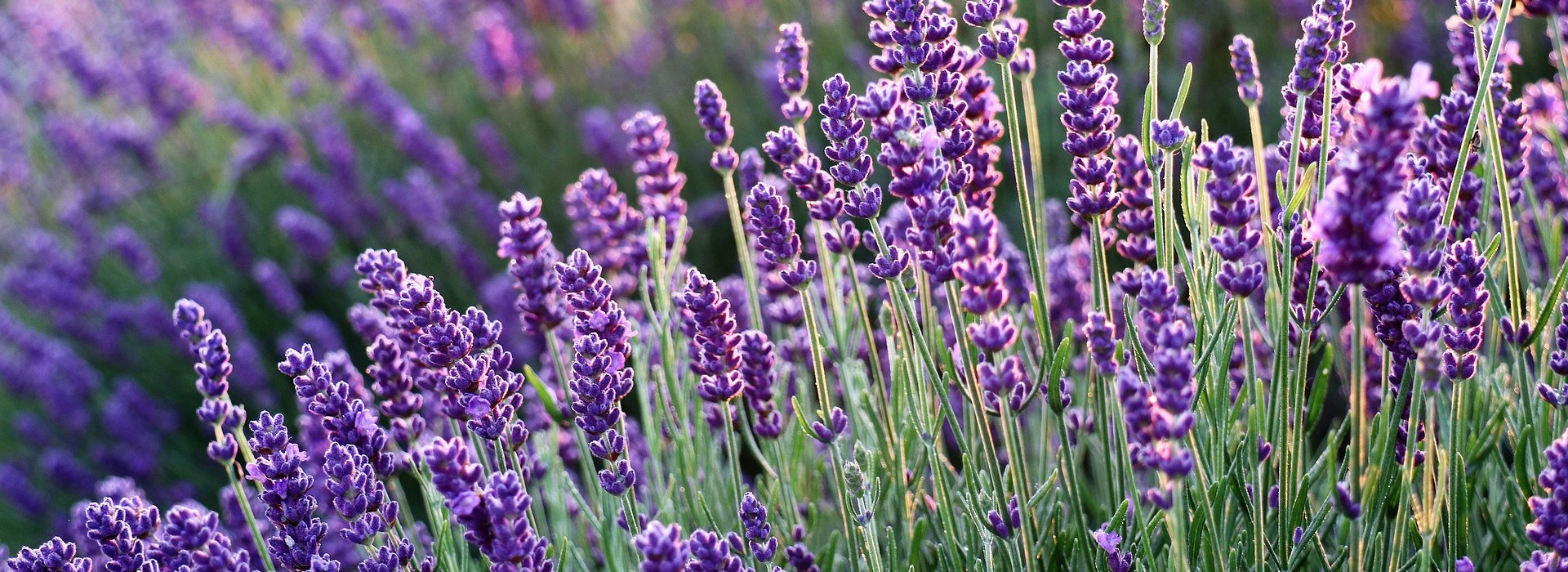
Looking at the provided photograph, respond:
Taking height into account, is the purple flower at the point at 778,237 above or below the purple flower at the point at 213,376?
below

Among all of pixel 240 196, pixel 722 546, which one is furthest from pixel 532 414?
pixel 240 196

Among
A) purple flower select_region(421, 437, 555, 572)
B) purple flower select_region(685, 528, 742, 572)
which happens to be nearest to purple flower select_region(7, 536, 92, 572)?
purple flower select_region(421, 437, 555, 572)

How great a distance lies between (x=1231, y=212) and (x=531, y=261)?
0.90 meters

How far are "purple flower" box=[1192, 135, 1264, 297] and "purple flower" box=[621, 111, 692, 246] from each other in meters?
0.90

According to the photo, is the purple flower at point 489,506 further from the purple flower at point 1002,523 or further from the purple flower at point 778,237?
the purple flower at point 1002,523

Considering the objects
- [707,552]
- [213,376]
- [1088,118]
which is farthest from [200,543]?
[1088,118]

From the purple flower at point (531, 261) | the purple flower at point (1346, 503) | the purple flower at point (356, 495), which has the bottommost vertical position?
the purple flower at point (1346, 503)

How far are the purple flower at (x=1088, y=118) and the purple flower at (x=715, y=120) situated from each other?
1.67 feet

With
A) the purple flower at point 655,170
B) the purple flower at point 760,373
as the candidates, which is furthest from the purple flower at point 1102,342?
the purple flower at point 655,170

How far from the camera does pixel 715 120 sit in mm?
1906

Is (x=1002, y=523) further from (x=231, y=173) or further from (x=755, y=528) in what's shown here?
(x=231, y=173)

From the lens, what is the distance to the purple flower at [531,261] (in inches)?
67.2

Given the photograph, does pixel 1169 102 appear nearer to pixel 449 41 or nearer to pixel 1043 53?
pixel 1043 53

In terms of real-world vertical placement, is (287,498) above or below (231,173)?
below
